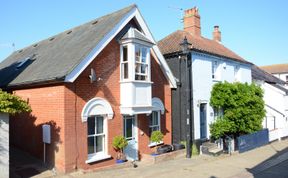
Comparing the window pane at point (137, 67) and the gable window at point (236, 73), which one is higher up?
the gable window at point (236, 73)

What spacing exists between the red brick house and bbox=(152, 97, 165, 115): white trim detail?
6cm

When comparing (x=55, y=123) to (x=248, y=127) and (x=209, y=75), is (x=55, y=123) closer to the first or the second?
(x=209, y=75)

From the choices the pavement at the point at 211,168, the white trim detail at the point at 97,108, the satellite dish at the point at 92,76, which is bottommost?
the pavement at the point at 211,168

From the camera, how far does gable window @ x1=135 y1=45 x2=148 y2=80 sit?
46.0 ft

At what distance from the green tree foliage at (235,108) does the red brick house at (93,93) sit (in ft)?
14.9

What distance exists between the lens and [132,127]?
580 inches

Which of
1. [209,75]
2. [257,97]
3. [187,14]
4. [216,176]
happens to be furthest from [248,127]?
[187,14]

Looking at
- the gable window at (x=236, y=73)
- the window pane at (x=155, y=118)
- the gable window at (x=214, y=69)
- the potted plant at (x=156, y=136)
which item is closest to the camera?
the potted plant at (x=156, y=136)

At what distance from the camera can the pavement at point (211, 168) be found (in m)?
11.9

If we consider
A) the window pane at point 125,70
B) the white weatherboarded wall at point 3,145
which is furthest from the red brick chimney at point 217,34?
the white weatherboarded wall at point 3,145

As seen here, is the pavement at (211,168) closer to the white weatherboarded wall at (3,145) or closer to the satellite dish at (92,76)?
the white weatherboarded wall at (3,145)

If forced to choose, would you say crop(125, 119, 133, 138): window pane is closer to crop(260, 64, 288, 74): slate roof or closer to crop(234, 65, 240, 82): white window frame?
crop(234, 65, 240, 82): white window frame

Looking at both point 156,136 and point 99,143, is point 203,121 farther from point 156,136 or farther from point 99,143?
point 99,143

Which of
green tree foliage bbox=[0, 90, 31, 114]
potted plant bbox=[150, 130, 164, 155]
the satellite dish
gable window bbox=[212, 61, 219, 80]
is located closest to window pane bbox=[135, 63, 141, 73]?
the satellite dish
